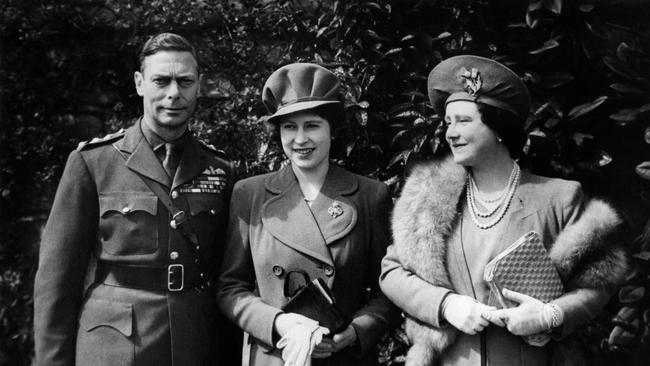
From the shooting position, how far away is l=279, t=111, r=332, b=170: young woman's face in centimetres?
332

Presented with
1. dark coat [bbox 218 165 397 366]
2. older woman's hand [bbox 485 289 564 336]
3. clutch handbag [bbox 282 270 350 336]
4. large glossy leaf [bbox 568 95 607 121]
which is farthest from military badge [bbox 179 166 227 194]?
large glossy leaf [bbox 568 95 607 121]

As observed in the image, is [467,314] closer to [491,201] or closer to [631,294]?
[491,201]

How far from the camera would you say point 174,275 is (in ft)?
10.9

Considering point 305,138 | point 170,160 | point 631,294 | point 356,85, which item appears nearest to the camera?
point 305,138

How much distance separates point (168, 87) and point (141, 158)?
0.34 m

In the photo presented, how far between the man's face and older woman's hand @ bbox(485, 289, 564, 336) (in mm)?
1615

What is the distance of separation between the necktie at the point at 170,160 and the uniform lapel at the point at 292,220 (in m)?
0.42

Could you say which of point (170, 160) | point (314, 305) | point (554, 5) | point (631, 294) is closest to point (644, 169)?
point (631, 294)

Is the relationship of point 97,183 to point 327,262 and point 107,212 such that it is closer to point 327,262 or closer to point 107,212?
→ point 107,212

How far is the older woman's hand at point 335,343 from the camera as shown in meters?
3.12

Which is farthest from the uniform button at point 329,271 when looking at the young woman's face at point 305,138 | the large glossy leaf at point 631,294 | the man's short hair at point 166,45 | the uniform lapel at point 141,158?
the large glossy leaf at point 631,294

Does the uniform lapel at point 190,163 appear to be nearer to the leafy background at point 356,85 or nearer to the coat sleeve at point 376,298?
the coat sleeve at point 376,298

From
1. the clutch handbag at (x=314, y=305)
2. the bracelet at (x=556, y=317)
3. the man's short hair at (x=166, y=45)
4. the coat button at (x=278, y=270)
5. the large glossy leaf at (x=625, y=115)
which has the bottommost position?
the clutch handbag at (x=314, y=305)

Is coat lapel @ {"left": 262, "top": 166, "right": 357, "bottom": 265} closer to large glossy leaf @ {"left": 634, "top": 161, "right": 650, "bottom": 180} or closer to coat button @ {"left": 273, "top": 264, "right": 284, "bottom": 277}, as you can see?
coat button @ {"left": 273, "top": 264, "right": 284, "bottom": 277}
